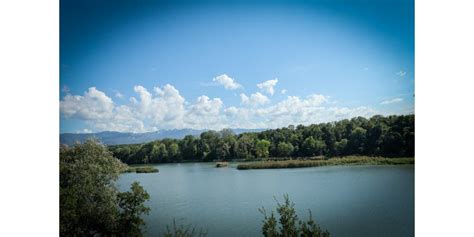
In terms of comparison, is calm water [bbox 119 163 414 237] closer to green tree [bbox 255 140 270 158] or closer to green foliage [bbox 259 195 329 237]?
green foliage [bbox 259 195 329 237]

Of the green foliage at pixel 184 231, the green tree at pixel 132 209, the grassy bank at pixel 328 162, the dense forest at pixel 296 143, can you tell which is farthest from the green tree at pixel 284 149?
the green tree at pixel 132 209

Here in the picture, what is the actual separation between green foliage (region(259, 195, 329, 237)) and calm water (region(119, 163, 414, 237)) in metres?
0.10

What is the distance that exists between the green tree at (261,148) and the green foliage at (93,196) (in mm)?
1768

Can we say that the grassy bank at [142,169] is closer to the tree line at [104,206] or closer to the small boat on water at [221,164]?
the tree line at [104,206]

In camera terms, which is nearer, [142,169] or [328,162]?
[142,169]

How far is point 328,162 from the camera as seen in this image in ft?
21.5

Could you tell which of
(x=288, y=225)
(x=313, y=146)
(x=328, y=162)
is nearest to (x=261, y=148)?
(x=313, y=146)

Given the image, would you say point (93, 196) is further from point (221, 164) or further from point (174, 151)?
point (221, 164)

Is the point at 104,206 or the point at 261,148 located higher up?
the point at 261,148

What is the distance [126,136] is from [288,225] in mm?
2619

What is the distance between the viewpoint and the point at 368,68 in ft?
21.0

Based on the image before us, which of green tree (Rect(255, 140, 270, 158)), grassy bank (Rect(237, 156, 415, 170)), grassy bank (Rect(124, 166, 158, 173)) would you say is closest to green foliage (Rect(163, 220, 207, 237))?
grassy bank (Rect(124, 166, 158, 173))
